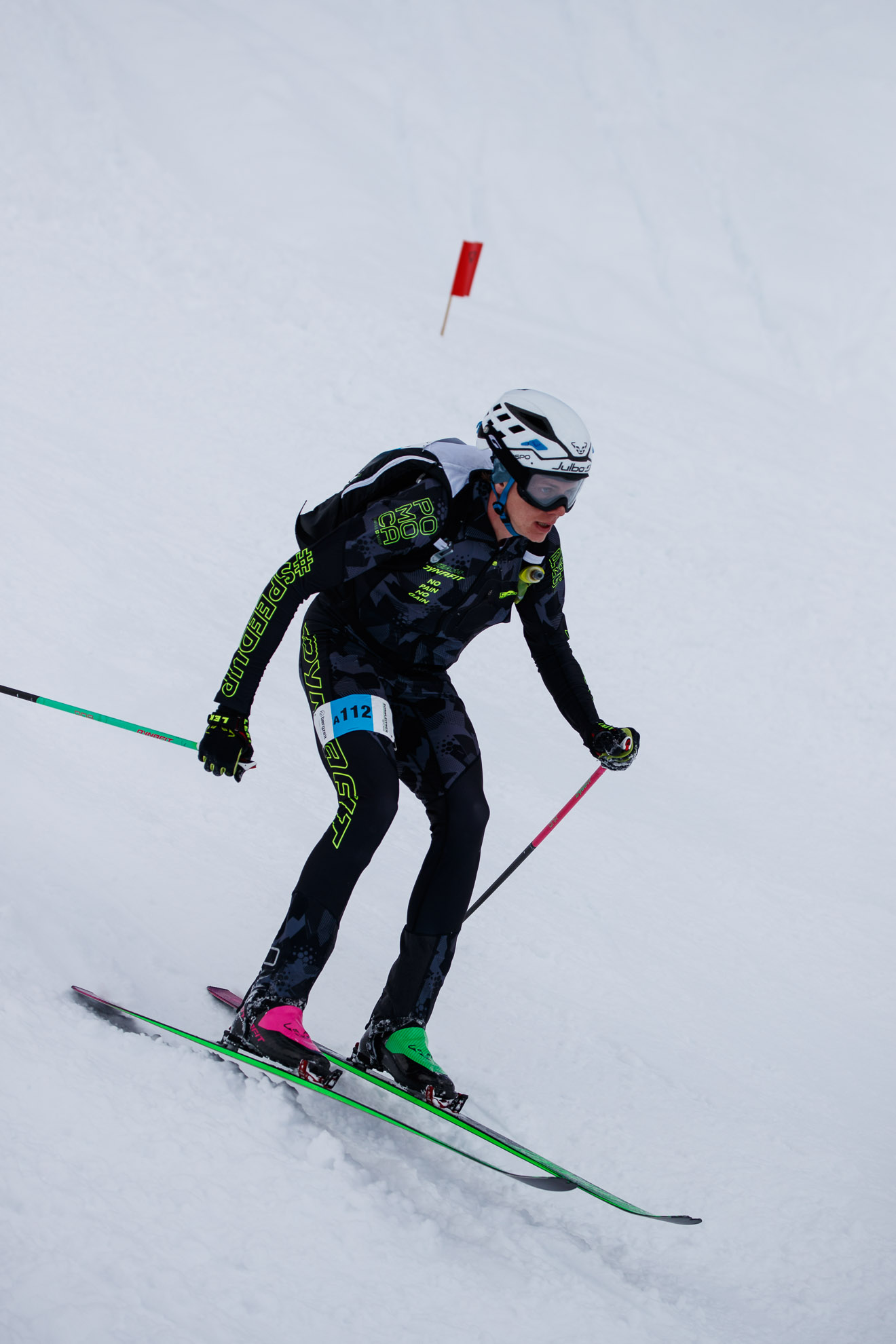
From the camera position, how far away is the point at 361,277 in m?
17.2

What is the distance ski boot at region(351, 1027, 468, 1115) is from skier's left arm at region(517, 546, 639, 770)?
119cm

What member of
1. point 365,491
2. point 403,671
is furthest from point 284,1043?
point 365,491

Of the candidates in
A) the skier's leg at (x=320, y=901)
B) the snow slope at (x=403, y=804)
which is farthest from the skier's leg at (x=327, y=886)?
the snow slope at (x=403, y=804)

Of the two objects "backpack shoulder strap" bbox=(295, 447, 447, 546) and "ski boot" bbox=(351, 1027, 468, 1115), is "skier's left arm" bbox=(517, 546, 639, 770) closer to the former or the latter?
"backpack shoulder strap" bbox=(295, 447, 447, 546)

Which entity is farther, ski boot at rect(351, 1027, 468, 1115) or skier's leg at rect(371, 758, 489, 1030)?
skier's leg at rect(371, 758, 489, 1030)

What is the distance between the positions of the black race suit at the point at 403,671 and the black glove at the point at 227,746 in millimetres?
49

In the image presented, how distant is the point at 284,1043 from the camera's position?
2.80 m

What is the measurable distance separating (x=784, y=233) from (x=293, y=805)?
36352mm

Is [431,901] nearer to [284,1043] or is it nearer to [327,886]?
[327,886]

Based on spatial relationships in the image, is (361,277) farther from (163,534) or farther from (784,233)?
(784,233)

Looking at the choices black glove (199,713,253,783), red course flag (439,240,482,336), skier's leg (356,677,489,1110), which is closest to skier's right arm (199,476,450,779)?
black glove (199,713,253,783)

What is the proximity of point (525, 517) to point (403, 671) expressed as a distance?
65 centimetres

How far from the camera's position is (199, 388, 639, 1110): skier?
298cm

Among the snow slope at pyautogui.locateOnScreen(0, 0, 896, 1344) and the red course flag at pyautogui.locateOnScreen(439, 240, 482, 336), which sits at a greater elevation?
the red course flag at pyautogui.locateOnScreen(439, 240, 482, 336)
